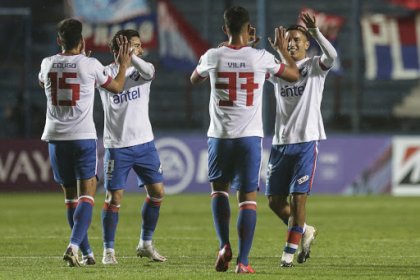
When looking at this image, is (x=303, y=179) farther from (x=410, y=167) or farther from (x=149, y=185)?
(x=410, y=167)

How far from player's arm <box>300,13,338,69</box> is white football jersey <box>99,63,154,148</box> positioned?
164 cm

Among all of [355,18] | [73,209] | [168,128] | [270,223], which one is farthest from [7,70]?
[73,209]

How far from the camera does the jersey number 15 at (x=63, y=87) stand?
10547 millimetres

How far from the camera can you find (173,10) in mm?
27453

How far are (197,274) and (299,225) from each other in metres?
1.24

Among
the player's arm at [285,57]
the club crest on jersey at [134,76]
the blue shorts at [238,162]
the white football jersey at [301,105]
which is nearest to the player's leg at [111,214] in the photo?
the club crest on jersey at [134,76]

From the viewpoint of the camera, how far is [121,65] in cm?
1043

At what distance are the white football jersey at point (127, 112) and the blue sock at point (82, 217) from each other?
0.87 meters

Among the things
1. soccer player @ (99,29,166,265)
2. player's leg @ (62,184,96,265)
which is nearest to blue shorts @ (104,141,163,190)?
soccer player @ (99,29,166,265)

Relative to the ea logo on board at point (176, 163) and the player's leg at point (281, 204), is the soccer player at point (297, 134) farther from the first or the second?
the ea logo on board at point (176, 163)

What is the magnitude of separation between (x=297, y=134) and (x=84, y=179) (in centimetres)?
191

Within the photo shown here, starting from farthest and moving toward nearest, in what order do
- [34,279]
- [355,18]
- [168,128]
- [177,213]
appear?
[168,128] < [355,18] < [177,213] < [34,279]

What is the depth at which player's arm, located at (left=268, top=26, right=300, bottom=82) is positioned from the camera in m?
9.91

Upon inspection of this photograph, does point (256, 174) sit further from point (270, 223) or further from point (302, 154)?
point (270, 223)
